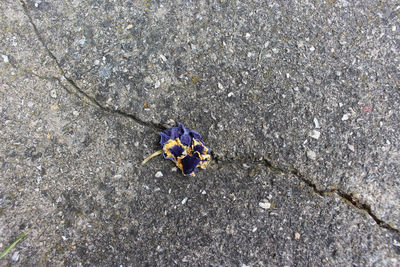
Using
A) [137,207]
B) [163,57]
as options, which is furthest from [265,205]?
[163,57]

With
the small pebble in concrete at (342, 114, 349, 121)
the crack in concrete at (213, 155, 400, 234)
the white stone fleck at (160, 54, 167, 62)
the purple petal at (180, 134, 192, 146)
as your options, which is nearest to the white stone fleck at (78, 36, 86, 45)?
the white stone fleck at (160, 54, 167, 62)

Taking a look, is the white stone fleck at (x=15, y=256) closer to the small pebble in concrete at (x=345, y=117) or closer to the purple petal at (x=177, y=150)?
the purple petal at (x=177, y=150)

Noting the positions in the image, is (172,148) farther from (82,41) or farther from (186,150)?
(82,41)

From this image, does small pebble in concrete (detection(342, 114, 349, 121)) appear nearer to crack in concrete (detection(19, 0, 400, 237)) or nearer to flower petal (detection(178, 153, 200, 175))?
crack in concrete (detection(19, 0, 400, 237))

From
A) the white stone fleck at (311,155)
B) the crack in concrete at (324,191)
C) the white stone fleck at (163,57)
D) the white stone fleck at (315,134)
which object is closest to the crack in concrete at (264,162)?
the crack in concrete at (324,191)

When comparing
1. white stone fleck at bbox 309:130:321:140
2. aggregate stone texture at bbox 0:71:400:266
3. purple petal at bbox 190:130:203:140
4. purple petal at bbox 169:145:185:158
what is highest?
white stone fleck at bbox 309:130:321:140

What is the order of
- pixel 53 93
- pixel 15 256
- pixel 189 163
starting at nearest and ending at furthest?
pixel 15 256 → pixel 189 163 → pixel 53 93

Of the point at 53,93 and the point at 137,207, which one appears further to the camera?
the point at 53,93
